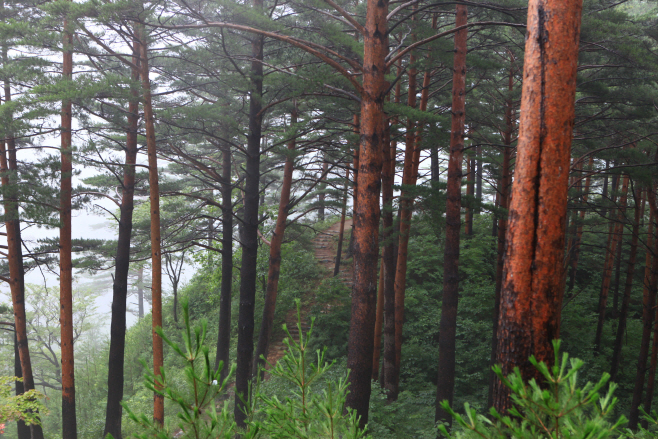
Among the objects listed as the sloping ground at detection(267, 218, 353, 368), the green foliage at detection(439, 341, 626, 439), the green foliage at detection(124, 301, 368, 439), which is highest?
the green foliage at detection(439, 341, 626, 439)

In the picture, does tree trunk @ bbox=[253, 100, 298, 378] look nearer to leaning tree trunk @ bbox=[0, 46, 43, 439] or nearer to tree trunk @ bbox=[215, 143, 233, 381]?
tree trunk @ bbox=[215, 143, 233, 381]

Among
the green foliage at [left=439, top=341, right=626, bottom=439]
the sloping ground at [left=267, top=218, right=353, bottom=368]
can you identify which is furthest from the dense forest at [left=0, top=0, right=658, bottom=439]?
the sloping ground at [left=267, top=218, right=353, bottom=368]

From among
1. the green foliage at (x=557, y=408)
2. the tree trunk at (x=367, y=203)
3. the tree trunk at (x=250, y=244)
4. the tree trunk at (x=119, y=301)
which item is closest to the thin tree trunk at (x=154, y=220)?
the tree trunk at (x=250, y=244)

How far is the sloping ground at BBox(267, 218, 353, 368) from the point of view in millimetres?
14359

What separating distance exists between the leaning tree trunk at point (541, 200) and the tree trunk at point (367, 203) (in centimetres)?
251

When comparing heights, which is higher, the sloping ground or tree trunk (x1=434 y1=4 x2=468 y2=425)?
tree trunk (x1=434 y1=4 x2=468 y2=425)

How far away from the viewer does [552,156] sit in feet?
8.37

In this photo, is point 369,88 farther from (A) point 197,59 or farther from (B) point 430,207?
(A) point 197,59

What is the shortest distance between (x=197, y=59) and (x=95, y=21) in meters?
2.26

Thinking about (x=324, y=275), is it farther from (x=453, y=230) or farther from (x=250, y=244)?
(x=453, y=230)

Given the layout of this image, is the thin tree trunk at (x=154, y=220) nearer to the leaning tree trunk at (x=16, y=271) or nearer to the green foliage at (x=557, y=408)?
the leaning tree trunk at (x=16, y=271)

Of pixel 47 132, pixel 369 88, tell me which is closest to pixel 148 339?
pixel 47 132

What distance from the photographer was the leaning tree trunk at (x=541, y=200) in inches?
98.5

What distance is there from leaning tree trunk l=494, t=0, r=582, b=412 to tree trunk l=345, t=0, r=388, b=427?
251 centimetres
